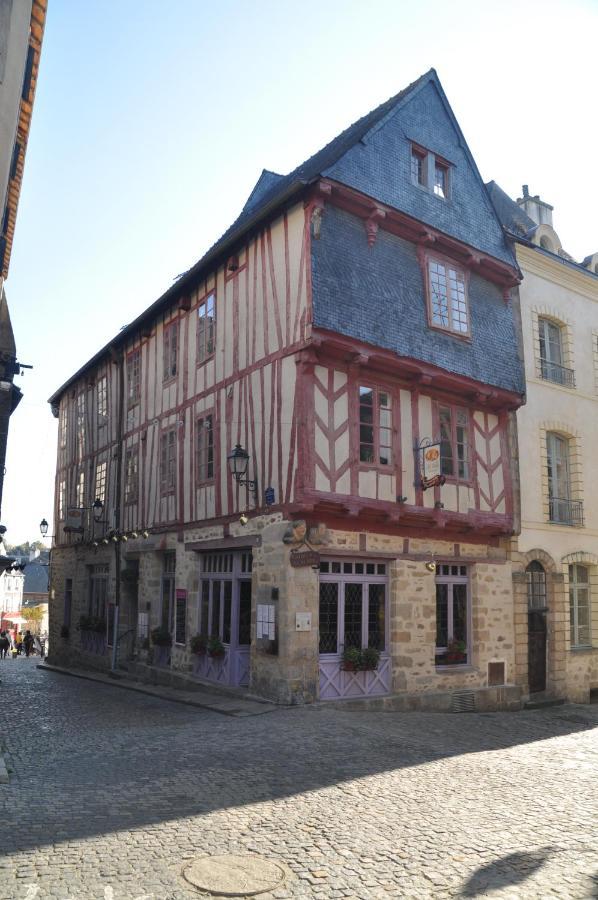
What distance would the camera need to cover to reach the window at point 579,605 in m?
16.0

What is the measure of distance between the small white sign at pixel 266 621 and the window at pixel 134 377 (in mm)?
8012

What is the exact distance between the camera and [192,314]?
15438 mm

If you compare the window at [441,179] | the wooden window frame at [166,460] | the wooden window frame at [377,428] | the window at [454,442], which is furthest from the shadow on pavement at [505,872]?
the window at [441,179]

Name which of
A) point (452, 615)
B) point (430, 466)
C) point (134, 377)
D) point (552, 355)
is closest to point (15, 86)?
point (430, 466)

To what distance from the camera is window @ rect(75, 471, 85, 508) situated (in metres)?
21.5

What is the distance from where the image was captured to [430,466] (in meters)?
12.3

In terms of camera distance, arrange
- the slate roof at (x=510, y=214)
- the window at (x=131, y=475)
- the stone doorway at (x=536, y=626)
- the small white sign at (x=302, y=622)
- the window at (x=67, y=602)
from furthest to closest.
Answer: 1. the window at (x=67, y=602)
2. the window at (x=131, y=475)
3. the slate roof at (x=510, y=214)
4. the stone doorway at (x=536, y=626)
5. the small white sign at (x=302, y=622)

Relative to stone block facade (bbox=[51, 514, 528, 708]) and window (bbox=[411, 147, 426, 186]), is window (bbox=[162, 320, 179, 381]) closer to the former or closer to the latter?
stone block facade (bbox=[51, 514, 528, 708])

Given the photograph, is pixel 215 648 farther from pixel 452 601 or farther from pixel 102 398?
pixel 102 398

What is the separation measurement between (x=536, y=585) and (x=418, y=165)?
28.3 feet

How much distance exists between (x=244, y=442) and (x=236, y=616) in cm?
297

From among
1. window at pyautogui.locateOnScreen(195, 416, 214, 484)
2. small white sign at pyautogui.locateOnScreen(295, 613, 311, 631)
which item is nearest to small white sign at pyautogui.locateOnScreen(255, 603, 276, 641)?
small white sign at pyautogui.locateOnScreen(295, 613, 311, 631)

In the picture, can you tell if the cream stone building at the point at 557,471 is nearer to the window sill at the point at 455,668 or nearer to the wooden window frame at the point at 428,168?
the window sill at the point at 455,668

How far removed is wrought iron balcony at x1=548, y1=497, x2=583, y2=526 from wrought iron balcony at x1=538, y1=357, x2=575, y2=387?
2.57 m
